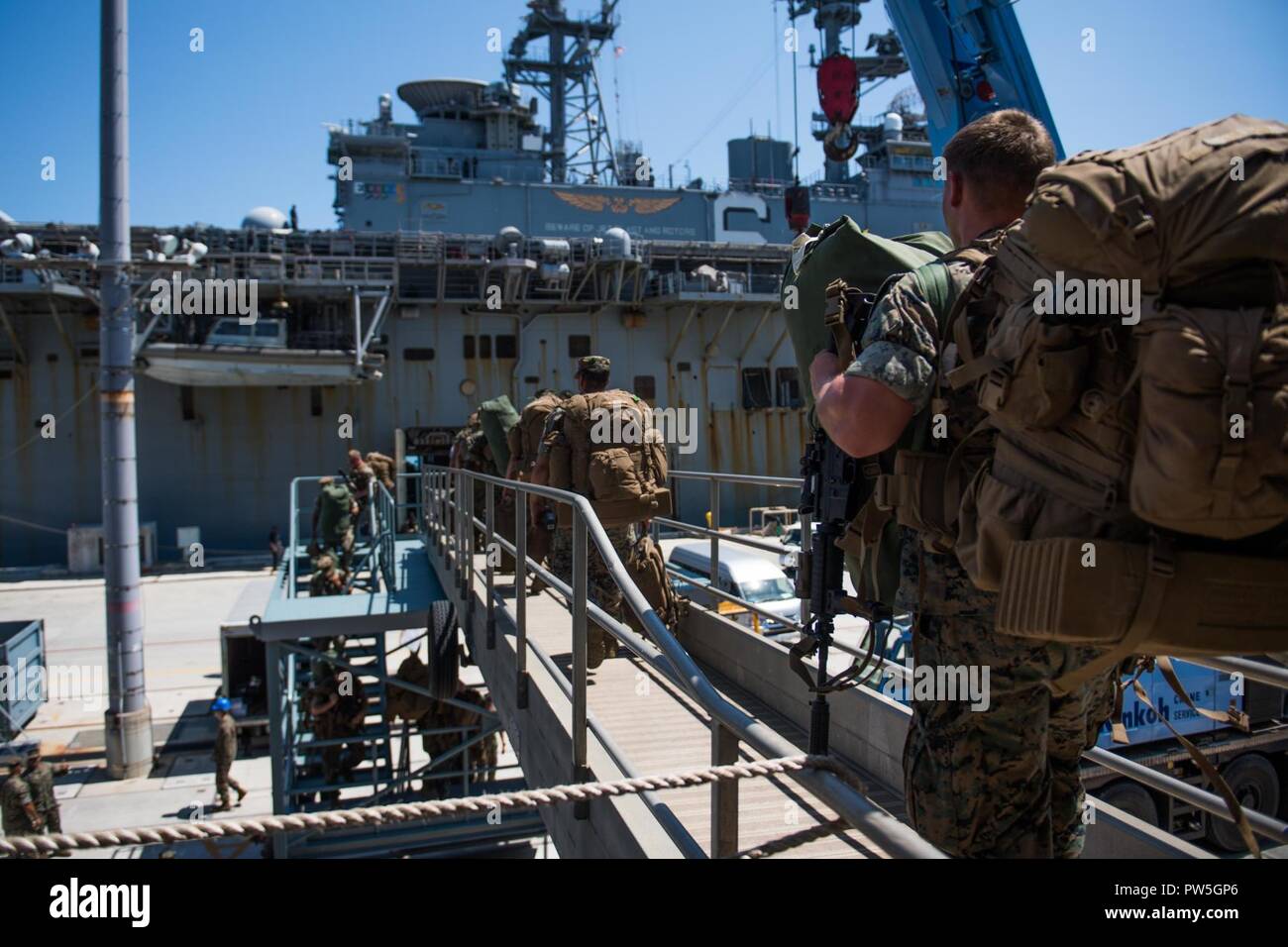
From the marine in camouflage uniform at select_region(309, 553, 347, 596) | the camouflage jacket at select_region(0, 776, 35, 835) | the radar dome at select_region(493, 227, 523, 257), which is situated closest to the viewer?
the camouflage jacket at select_region(0, 776, 35, 835)

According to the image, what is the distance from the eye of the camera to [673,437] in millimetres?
25891

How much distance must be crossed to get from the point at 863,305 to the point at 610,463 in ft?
9.73

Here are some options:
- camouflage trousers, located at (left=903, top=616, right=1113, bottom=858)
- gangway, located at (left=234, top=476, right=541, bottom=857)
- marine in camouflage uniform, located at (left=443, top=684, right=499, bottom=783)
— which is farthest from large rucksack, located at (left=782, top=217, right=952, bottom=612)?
marine in camouflage uniform, located at (left=443, top=684, right=499, bottom=783)

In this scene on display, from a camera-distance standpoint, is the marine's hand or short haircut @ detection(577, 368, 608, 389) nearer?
the marine's hand

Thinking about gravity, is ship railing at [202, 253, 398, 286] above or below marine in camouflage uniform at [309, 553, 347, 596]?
above

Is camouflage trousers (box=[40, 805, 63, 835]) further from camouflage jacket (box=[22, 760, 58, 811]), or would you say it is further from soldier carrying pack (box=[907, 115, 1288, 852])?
soldier carrying pack (box=[907, 115, 1288, 852])

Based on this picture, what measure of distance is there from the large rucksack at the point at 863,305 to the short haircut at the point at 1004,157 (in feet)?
0.78

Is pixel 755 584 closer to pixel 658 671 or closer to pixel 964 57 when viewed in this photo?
pixel 964 57

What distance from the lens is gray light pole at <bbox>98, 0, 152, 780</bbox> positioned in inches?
430

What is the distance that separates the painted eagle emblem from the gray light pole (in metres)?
18.6

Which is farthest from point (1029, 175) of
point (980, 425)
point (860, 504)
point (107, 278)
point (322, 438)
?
point (322, 438)

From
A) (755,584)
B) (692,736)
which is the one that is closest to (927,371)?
(692,736)
